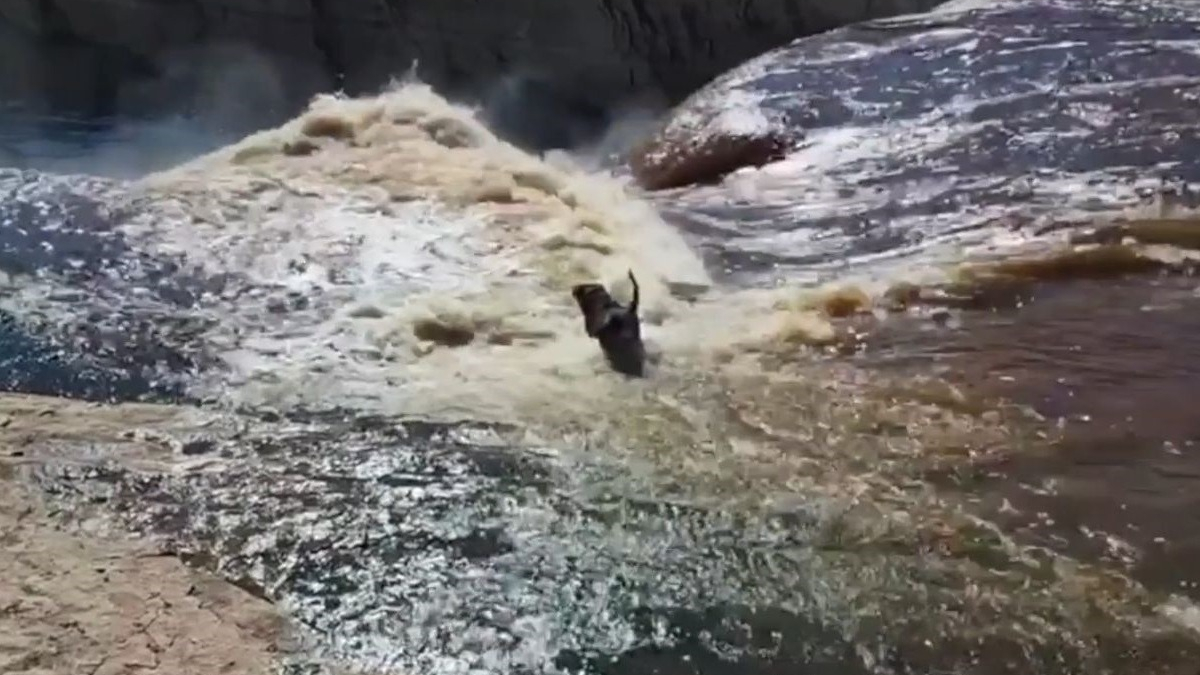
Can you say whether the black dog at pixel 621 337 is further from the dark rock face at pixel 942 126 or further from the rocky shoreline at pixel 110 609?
the rocky shoreline at pixel 110 609

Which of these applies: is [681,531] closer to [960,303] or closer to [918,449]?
[918,449]

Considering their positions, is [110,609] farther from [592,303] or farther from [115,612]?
[592,303]

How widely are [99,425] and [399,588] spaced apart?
4.25ft

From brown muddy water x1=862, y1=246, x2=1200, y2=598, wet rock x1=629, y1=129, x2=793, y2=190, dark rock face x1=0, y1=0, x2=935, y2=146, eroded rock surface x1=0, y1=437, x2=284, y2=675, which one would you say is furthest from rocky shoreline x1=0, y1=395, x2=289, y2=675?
dark rock face x1=0, y1=0, x2=935, y2=146

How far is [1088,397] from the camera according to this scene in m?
4.12

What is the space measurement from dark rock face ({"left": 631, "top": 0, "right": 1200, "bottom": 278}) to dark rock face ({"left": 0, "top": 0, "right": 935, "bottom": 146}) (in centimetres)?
198

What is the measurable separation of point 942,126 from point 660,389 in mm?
3350

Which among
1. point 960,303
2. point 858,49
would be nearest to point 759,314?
point 960,303

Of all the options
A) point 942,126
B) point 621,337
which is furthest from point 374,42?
point 621,337

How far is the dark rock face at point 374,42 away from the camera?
10.6m

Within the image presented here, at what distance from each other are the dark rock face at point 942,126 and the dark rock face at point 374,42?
77.8 inches

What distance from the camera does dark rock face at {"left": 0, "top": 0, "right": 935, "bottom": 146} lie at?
10562mm

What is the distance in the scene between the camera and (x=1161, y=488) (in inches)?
141

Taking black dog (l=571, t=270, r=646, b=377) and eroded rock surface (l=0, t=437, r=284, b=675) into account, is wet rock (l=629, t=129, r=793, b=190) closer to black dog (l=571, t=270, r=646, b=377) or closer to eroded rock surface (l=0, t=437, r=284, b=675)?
black dog (l=571, t=270, r=646, b=377)
